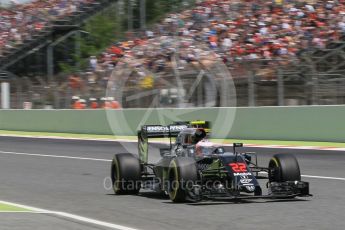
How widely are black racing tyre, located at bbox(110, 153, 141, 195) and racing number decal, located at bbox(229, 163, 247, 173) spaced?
1.73m

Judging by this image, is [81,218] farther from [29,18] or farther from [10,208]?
[29,18]

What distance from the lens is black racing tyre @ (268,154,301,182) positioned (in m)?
9.00

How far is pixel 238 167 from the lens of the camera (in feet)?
28.0

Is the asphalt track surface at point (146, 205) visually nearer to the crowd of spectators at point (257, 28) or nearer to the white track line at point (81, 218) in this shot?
the white track line at point (81, 218)

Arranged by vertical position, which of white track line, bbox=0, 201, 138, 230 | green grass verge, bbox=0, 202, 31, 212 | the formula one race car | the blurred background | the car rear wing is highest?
the blurred background

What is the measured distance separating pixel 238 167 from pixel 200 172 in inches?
18.5

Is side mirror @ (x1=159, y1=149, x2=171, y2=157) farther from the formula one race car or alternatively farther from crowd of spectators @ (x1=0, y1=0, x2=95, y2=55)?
crowd of spectators @ (x1=0, y1=0, x2=95, y2=55)

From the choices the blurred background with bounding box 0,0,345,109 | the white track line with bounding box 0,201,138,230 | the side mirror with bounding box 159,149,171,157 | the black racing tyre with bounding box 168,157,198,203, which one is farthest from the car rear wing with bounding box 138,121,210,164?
Result: the blurred background with bounding box 0,0,345,109

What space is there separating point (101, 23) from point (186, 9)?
1069cm

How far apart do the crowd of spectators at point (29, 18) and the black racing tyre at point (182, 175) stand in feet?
96.6

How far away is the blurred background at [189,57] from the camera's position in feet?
63.7

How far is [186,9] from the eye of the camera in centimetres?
3050

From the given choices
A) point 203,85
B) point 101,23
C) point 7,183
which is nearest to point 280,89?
point 203,85

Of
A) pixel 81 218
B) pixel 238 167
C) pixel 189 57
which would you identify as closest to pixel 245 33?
pixel 189 57
